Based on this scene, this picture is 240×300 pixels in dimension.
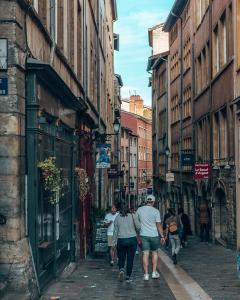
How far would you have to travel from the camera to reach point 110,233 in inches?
683

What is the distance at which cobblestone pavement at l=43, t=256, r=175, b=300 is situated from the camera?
10758mm

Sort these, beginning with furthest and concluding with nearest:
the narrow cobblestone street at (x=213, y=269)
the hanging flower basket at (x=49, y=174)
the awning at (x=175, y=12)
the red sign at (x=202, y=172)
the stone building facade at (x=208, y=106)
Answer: the awning at (x=175, y=12)
the red sign at (x=202, y=172)
the stone building facade at (x=208, y=106)
the narrow cobblestone street at (x=213, y=269)
the hanging flower basket at (x=49, y=174)

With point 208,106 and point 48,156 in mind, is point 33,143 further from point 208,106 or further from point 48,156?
point 208,106

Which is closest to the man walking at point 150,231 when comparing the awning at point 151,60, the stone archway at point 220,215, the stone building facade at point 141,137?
the stone archway at point 220,215

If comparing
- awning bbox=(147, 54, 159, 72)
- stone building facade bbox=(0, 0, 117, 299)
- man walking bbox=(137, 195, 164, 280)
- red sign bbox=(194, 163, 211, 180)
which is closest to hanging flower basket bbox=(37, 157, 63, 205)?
stone building facade bbox=(0, 0, 117, 299)

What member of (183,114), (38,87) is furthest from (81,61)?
(183,114)

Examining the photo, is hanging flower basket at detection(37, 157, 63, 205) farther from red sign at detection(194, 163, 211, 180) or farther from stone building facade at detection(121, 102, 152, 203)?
stone building facade at detection(121, 102, 152, 203)

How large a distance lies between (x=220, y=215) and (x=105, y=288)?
49.4 feet

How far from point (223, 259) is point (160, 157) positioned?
38269 millimetres

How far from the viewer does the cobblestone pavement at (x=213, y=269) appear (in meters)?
11.5

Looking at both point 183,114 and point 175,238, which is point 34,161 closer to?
point 175,238

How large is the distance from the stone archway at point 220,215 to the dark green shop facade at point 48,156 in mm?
10114

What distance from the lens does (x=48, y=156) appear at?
11.7 meters

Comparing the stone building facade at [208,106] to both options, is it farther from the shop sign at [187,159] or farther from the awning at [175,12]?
the shop sign at [187,159]
